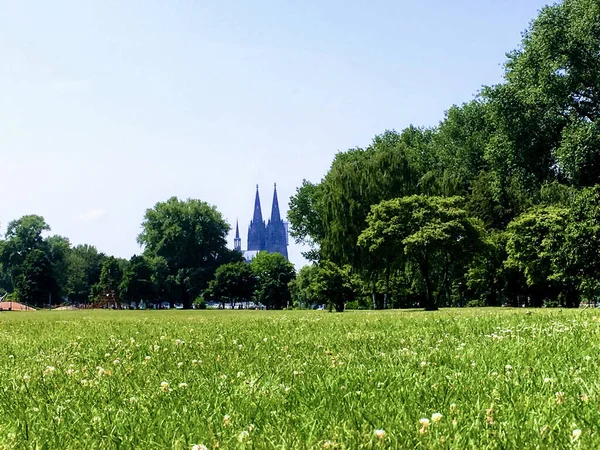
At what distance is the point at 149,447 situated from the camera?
3.31 meters

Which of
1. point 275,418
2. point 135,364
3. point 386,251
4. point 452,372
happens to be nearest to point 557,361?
point 452,372

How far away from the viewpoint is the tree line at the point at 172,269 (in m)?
105

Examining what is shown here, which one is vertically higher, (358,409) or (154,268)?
(154,268)

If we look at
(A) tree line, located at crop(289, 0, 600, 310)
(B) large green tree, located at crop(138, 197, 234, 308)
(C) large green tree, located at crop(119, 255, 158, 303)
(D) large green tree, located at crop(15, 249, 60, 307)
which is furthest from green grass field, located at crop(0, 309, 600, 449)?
(D) large green tree, located at crop(15, 249, 60, 307)

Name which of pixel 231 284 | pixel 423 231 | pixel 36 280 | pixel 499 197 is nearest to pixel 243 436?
pixel 423 231

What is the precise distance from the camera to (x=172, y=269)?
108000 mm

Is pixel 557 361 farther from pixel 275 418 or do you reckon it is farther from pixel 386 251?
pixel 386 251

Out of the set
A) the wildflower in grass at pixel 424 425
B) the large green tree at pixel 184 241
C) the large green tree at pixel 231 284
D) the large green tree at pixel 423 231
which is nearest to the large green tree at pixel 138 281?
the large green tree at pixel 184 241

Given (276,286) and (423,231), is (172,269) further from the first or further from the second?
(423,231)

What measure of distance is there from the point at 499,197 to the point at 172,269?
76225 mm

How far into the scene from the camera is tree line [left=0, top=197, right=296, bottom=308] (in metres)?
105

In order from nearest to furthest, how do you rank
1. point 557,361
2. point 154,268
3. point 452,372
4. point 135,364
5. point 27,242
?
point 452,372, point 557,361, point 135,364, point 154,268, point 27,242

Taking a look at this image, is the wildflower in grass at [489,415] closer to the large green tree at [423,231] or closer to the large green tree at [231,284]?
the large green tree at [423,231]

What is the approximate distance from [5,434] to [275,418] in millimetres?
1809
